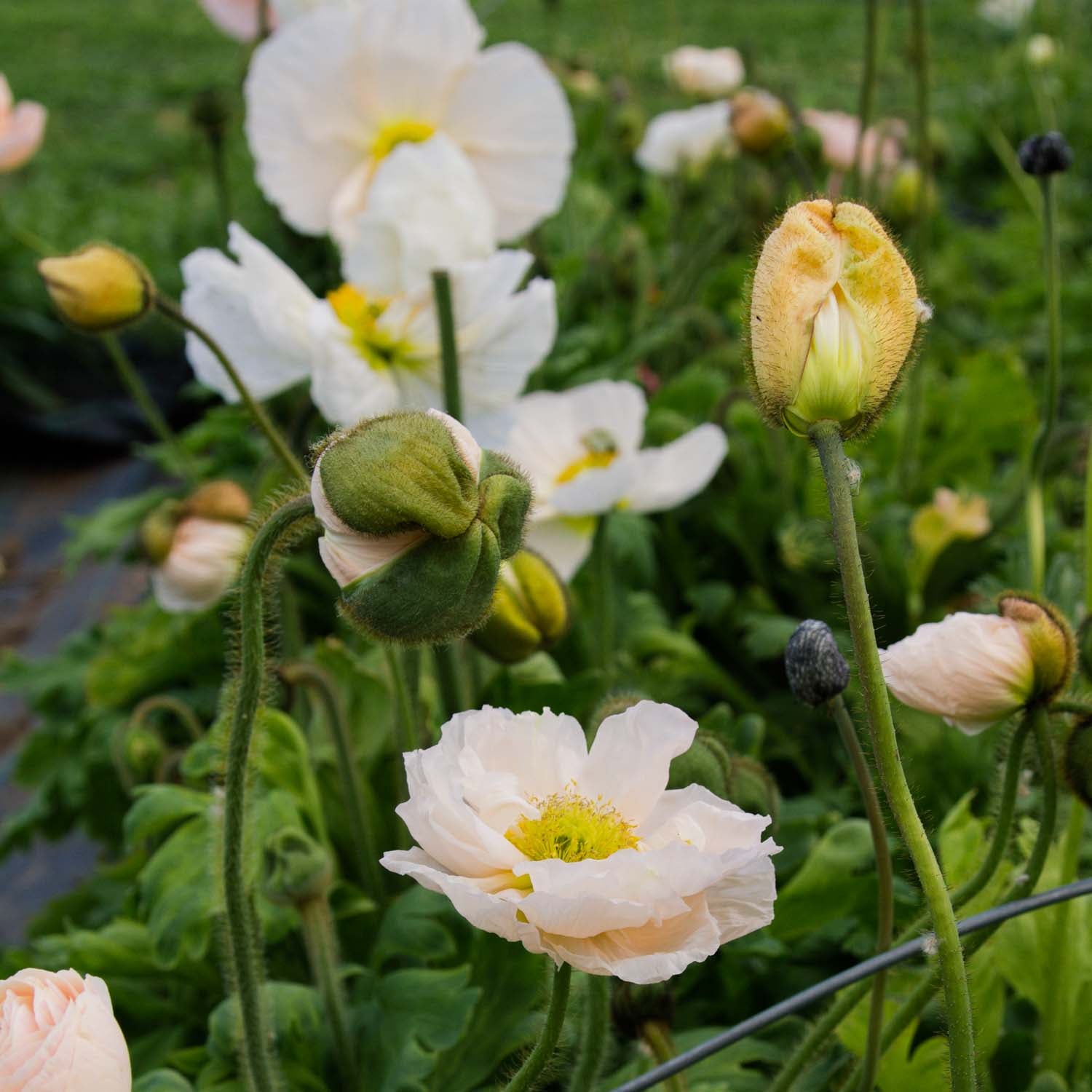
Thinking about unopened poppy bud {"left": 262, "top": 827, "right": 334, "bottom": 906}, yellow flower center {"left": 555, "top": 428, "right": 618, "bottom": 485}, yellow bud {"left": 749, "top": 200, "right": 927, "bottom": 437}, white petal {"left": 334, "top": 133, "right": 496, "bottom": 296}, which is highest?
yellow bud {"left": 749, "top": 200, "right": 927, "bottom": 437}

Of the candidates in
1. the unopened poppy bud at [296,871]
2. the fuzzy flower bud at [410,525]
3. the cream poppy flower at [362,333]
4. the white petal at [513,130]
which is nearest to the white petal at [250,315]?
the cream poppy flower at [362,333]

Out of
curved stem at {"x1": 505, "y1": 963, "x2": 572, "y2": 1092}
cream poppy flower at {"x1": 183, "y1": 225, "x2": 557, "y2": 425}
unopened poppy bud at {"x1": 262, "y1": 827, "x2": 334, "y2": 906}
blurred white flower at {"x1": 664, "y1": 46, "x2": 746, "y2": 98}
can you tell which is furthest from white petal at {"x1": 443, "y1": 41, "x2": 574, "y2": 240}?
blurred white flower at {"x1": 664, "y1": 46, "x2": 746, "y2": 98}

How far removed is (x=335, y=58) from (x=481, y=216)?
0.19 m

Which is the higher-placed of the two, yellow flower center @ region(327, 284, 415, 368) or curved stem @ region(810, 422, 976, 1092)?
curved stem @ region(810, 422, 976, 1092)

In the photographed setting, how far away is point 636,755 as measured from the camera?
0.60m

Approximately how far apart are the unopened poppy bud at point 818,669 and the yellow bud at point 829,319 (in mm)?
99

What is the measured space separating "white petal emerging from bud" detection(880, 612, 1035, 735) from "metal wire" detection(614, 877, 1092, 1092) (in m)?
0.08

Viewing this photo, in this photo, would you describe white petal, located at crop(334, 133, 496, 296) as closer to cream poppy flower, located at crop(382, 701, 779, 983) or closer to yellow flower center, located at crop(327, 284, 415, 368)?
yellow flower center, located at crop(327, 284, 415, 368)

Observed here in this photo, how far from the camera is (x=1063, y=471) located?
70.6 inches

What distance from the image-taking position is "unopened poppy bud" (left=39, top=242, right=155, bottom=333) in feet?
3.27

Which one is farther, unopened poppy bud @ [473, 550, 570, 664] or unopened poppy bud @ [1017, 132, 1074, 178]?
unopened poppy bud @ [473, 550, 570, 664]

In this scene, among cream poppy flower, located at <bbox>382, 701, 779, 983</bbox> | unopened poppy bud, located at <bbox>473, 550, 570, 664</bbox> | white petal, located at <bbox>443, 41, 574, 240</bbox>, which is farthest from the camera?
white petal, located at <bbox>443, 41, 574, 240</bbox>

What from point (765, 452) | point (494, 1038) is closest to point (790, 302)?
point (494, 1038)

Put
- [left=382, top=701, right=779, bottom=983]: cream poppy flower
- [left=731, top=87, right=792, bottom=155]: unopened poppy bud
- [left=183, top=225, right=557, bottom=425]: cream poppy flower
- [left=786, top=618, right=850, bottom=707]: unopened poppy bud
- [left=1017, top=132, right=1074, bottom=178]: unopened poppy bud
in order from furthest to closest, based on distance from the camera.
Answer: [left=731, top=87, right=792, bottom=155]: unopened poppy bud
[left=183, top=225, right=557, bottom=425]: cream poppy flower
[left=1017, top=132, right=1074, bottom=178]: unopened poppy bud
[left=786, top=618, right=850, bottom=707]: unopened poppy bud
[left=382, top=701, right=779, bottom=983]: cream poppy flower
